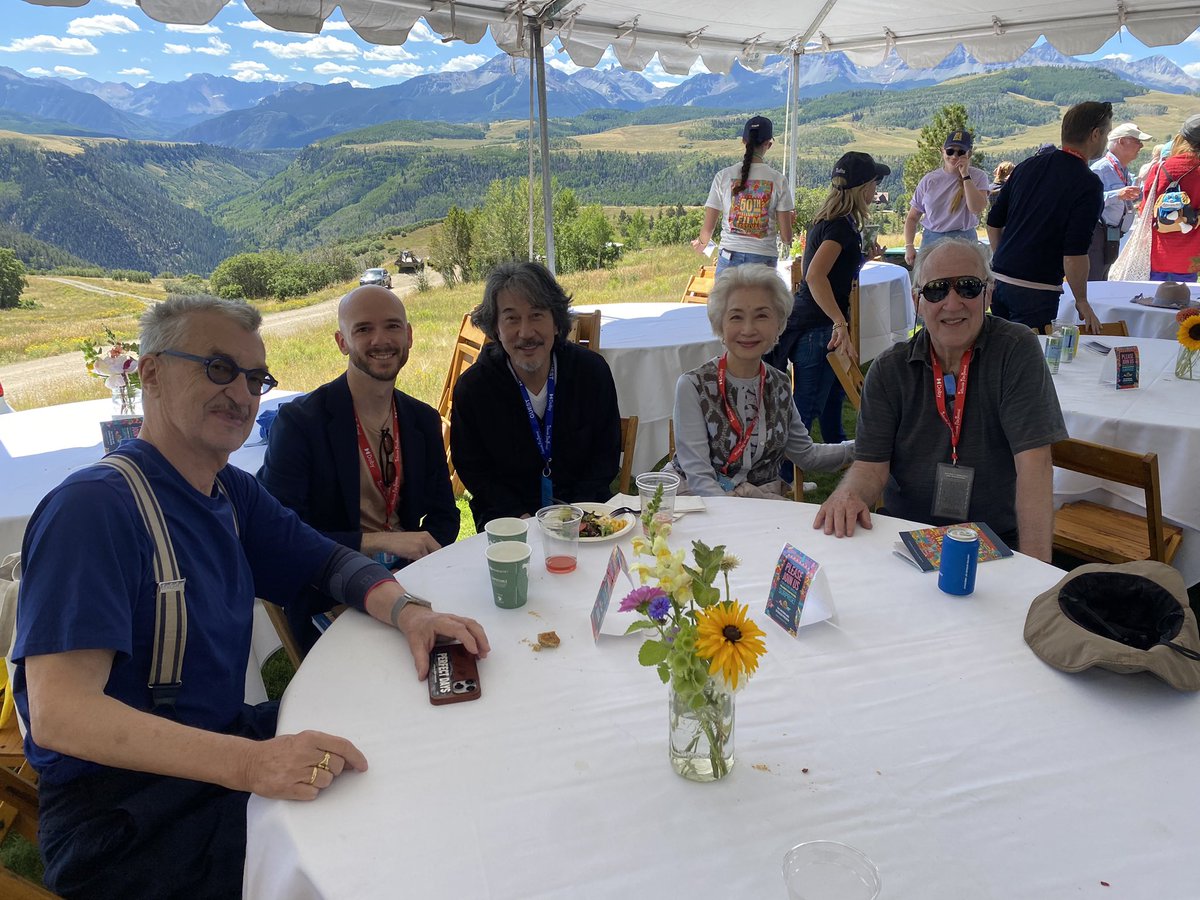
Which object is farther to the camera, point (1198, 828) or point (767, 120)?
point (767, 120)

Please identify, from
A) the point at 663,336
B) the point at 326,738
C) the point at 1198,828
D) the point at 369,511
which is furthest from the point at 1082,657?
the point at 663,336

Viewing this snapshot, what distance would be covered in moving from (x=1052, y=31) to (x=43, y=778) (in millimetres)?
8442

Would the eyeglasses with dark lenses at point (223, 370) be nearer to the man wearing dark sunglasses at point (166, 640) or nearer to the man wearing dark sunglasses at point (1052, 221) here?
the man wearing dark sunglasses at point (166, 640)

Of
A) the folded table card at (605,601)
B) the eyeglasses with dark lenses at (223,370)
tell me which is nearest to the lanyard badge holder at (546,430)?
the eyeglasses with dark lenses at (223,370)

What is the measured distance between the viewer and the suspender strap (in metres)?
1.22

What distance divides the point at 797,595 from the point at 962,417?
109 centimetres

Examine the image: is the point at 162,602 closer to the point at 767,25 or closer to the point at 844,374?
the point at 844,374

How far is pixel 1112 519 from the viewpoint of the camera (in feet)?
9.10

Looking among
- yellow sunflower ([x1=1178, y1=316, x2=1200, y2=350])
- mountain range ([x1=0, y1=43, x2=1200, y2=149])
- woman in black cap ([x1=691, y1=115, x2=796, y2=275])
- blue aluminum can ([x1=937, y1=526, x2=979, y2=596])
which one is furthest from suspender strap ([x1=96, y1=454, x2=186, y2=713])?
mountain range ([x1=0, y1=43, x2=1200, y2=149])

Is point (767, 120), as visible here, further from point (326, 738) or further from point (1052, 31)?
point (326, 738)

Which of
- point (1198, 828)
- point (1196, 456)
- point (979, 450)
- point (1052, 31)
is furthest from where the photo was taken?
point (1052, 31)

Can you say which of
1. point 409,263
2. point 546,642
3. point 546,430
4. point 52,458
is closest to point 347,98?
point 409,263

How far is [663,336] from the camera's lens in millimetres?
4441

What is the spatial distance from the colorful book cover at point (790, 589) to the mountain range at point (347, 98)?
4733 millimetres
